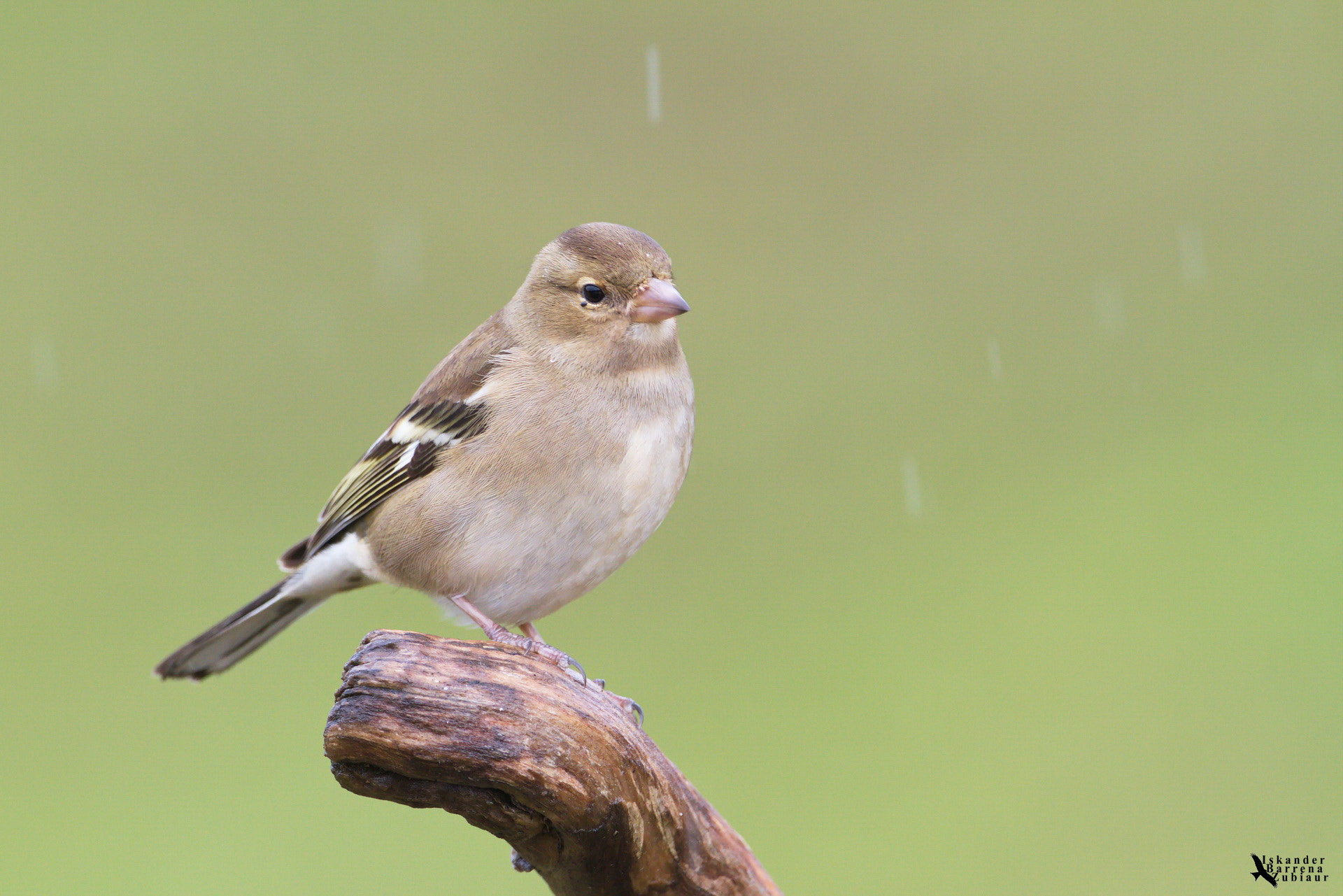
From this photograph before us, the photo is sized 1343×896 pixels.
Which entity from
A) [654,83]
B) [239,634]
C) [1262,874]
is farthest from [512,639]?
Answer: [654,83]

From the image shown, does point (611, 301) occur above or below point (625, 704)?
above

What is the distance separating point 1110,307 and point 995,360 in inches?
37.0

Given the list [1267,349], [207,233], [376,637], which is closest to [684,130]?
[207,233]

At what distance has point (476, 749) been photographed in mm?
3080

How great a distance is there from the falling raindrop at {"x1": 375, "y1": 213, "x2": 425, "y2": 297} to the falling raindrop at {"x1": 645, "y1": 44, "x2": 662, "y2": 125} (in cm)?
186

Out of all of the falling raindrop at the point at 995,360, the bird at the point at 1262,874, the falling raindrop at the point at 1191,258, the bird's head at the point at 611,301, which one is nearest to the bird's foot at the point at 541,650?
the bird's head at the point at 611,301

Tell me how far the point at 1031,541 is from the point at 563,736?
5.67 meters

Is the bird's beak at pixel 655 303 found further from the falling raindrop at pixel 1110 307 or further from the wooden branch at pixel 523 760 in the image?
the falling raindrop at pixel 1110 307

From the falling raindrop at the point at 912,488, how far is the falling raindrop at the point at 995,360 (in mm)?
858

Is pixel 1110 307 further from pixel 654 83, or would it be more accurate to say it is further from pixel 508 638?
pixel 508 638

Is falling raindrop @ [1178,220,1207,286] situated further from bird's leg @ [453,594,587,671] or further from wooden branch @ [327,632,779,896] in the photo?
wooden branch @ [327,632,779,896]

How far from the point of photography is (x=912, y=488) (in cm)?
863

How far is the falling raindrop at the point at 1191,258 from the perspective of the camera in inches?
375

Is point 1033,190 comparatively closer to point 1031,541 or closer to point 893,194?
point 893,194
